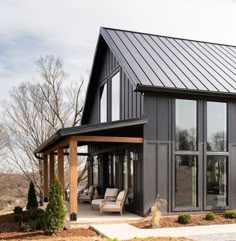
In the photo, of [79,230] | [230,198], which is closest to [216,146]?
[230,198]

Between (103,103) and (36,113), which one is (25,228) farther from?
(36,113)

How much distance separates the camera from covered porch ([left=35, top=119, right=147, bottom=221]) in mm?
11344

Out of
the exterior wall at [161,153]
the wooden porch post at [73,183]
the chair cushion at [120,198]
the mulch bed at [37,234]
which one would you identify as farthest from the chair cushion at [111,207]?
the mulch bed at [37,234]

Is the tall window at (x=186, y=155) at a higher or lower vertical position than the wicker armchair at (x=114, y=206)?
higher

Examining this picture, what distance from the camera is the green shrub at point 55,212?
998cm

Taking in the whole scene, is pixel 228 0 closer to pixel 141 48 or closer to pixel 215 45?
pixel 141 48

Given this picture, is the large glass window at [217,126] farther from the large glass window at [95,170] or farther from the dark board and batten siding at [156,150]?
the large glass window at [95,170]

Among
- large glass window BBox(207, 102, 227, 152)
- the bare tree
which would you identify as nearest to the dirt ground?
large glass window BBox(207, 102, 227, 152)

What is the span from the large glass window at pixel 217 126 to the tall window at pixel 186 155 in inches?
22.0

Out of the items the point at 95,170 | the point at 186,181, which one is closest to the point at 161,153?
the point at 186,181

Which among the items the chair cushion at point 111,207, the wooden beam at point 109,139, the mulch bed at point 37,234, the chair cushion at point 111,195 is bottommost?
the mulch bed at point 37,234

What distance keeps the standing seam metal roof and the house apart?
0.15ft

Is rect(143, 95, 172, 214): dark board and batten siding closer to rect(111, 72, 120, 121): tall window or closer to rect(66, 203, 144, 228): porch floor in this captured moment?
rect(66, 203, 144, 228): porch floor

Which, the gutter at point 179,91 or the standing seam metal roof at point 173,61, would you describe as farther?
the standing seam metal roof at point 173,61
